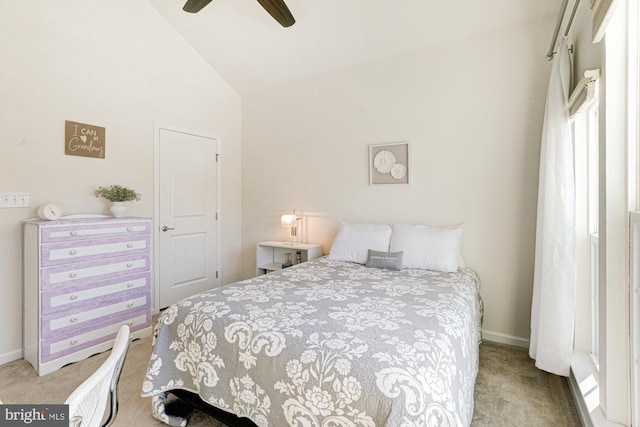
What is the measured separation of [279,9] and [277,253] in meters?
2.55

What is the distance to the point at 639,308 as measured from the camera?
4.38 ft

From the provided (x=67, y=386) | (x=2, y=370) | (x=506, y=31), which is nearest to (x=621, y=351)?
(x=506, y=31)

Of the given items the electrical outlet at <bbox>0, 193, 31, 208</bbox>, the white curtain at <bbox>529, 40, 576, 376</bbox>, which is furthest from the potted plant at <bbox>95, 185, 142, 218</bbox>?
the white curtain at <bbox>529, 40, 576, 376</bbox>

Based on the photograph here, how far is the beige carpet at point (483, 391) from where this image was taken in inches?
69.4

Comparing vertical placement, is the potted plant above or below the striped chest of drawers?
above

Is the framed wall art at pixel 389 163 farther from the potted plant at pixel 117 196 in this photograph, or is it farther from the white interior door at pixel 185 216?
the potted plant at pixel 117 196

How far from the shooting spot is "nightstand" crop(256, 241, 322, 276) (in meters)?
3.51

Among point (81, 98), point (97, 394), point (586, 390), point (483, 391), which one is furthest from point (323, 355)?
point (81, 98)

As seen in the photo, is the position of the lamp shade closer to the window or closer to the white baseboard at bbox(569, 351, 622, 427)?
the window

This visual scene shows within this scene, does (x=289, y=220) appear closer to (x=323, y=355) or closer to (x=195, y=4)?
(x=195, y=4)

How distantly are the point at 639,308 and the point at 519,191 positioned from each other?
146 cm

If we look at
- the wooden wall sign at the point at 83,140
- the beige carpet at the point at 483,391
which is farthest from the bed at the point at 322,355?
the wooden wall sign at the point at 83,140

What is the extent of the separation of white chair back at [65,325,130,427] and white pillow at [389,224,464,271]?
2234 millimetres

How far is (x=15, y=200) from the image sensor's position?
2439 mm
